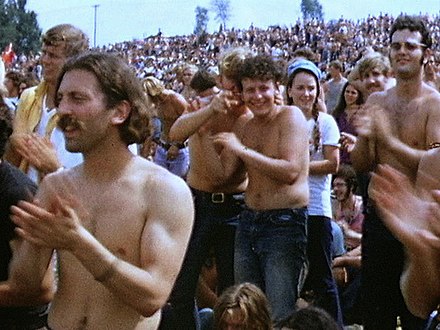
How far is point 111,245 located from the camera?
3574mm

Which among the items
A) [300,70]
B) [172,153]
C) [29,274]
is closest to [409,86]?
[300,70]

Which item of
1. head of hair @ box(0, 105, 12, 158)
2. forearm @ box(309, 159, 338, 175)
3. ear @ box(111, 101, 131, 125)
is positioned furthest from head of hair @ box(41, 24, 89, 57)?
ear @ box(111, 101, 131, 125)

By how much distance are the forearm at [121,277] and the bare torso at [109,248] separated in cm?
12

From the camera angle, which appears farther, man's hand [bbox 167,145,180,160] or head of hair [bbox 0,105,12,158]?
man's hand [bbox 167,145,180,160]

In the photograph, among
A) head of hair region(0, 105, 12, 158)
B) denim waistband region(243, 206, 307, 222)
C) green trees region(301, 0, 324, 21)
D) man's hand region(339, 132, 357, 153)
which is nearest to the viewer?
head of hair region(0, 105, 12, 158)

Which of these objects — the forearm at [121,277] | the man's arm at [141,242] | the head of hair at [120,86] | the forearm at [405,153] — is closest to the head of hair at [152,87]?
the forearm at [405,153]

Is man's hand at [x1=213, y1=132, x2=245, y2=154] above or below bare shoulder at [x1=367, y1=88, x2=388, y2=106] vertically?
below

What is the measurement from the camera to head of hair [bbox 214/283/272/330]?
5.22 metres

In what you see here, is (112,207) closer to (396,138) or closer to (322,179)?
(396,138)

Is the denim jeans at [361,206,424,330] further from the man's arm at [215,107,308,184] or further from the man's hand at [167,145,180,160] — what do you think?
the man's hand at [167,145,180,160]

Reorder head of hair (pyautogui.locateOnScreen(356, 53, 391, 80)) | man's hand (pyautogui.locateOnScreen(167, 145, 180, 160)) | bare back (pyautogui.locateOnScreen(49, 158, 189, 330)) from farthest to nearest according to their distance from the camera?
man's hand (pyautogui.locateOnScreen(167, 145, 180, 160))
head of hair (pyautogui.locateOnScreen(356, 53, 391, 80))
bare back (pyautogui.locateOnScreen(49, 158, 189, 330))

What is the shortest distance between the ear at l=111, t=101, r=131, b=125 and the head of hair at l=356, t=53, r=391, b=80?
4331 mm

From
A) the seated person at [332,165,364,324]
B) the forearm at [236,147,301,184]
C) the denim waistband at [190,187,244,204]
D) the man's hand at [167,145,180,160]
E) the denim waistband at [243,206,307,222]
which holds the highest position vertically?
the forearm at [236,147,301,184]

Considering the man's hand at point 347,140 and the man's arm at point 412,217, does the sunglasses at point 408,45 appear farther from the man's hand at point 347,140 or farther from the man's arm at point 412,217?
the man's arm at point 412,217
